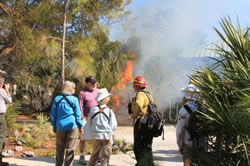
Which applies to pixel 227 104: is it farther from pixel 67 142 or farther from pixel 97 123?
pixel 67 142

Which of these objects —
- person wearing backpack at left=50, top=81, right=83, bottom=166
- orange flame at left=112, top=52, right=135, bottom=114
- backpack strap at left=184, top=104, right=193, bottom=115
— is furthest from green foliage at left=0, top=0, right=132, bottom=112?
backpack strap at left=184, top=104, right=193, bottom=115

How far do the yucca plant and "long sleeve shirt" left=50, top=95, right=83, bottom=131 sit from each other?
1883 millimetres

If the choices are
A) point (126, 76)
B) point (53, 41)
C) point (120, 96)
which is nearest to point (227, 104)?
point (53, 41)

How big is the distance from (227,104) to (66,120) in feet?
7.81

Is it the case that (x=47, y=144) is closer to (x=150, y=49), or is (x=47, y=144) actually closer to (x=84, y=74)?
(x=84, y=74)

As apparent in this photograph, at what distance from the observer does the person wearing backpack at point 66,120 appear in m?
4.70

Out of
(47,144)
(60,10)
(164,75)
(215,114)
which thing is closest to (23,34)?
(60,10)

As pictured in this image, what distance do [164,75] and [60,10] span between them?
240 inches

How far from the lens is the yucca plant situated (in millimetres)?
3051

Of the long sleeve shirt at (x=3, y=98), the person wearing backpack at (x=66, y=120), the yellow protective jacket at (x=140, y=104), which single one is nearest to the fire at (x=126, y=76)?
the long sleeve shirt at (x=3, y=98)

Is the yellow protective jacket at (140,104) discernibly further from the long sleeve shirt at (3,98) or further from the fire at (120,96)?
the fire at (120,96)

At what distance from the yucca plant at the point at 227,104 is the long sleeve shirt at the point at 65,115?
1.88 m

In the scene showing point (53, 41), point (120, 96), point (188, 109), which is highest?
point (53, 41)

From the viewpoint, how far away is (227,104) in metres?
3.24
